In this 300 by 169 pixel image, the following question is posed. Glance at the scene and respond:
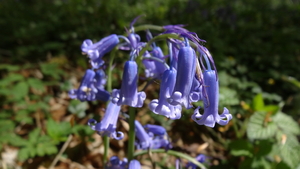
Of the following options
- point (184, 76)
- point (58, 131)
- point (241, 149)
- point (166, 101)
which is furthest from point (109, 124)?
point (241, 149)

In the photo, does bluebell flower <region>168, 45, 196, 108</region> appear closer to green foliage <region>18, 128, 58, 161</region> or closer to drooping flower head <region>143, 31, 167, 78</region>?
drooping flower head <region>143, 31, 167, 78</region>

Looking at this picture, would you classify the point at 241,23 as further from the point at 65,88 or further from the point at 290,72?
the point at 65,88

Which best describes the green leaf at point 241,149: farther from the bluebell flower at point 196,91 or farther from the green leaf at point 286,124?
the bluebell flower at point 196,91

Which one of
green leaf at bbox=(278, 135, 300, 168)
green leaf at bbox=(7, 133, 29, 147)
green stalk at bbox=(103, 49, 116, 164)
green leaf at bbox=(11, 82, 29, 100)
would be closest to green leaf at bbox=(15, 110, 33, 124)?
green leaf at bbox=(11, 82, 29, 100)

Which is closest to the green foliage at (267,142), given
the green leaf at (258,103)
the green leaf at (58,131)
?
the green leaf at (258,103)

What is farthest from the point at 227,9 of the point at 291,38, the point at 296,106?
the point at 296,106
